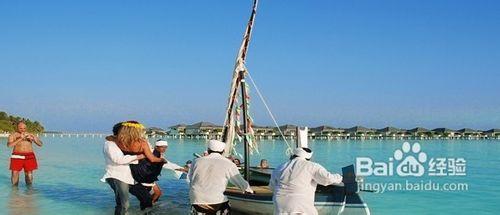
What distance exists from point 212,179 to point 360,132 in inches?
4137

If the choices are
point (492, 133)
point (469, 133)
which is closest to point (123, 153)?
point (469, 133)

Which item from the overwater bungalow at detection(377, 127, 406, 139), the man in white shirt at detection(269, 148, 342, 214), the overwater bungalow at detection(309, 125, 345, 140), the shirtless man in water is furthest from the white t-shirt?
the overwater bungalow at detection(377, 127, 406, 139)

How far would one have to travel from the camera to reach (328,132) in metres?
110

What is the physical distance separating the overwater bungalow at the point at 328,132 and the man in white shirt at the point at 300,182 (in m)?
103

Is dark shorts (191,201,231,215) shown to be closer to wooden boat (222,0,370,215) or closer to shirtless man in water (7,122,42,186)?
wooden boat (222,0,370,215)

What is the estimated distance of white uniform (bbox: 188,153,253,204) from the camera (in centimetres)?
718

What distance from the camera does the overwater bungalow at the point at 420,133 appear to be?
11025cm

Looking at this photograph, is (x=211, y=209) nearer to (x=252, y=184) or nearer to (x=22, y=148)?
(x=252, y=184)

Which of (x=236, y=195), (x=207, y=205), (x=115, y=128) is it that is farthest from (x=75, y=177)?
(x=207, y=205)

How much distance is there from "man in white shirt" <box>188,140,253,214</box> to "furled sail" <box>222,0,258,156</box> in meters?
5.73

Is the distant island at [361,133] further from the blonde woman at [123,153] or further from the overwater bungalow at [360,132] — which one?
the blonde woman at [123,153]

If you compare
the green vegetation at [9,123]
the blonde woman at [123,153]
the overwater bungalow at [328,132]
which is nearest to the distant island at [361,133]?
the overwater bungalow at [328,132]

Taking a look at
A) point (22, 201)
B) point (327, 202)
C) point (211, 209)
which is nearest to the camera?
point (211, 209)

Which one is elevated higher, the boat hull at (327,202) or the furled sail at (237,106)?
the furled sail at (237,106)
